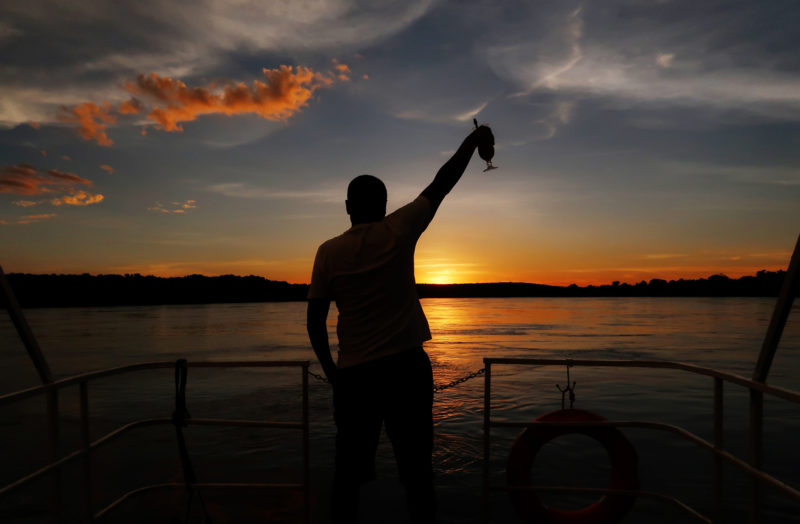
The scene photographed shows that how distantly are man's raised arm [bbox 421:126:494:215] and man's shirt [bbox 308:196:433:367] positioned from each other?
72 millimetres

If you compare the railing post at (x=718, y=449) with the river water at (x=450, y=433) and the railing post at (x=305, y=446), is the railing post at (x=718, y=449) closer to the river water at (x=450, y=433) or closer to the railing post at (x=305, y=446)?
the railing post at (x=305, y=446)

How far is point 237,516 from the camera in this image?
19.7 ft

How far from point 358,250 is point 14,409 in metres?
16.5

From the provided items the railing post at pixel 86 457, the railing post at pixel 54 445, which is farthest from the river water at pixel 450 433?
the railing post at pixel 54 445

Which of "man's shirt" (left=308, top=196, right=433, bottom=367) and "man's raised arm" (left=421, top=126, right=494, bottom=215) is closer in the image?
"man's shirt" (left=308, top=196, right=433, bottom=367)

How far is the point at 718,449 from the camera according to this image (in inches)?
105

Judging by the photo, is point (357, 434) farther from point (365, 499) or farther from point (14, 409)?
point (14, 409)

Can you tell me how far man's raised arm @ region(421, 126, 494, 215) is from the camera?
2.29 meters

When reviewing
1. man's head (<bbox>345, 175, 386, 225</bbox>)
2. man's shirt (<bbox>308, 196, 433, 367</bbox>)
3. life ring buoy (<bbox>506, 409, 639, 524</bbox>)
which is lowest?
life ring buoy (<bbox>506, 409, 639, 524</bbox>)

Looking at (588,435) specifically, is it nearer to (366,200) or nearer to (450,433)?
(366,200)

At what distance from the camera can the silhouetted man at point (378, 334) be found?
218 centimetres

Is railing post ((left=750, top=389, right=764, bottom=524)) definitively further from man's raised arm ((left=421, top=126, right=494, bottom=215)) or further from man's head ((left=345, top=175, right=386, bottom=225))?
man's head ((left=345, top=175, right=386, bottom=225))

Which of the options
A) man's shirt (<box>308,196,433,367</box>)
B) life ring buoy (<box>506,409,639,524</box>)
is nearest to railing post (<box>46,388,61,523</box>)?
man's shirt (<box>308,196,433,367</box>)

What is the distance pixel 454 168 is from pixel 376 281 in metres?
0.60
